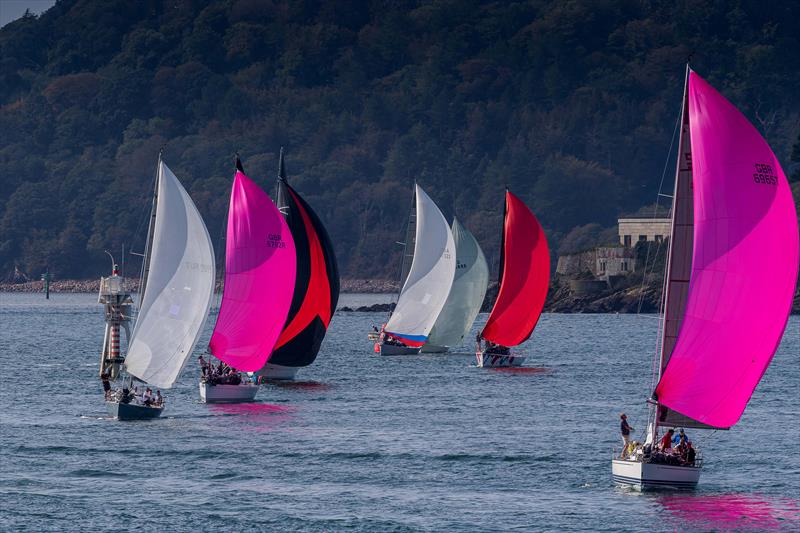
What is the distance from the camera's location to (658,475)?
4562cm

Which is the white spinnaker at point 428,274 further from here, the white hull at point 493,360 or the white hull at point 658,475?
the white hull at point 658,475

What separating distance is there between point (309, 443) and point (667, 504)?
16.2m

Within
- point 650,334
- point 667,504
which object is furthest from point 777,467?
point 650,334

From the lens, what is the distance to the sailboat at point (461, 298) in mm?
99625

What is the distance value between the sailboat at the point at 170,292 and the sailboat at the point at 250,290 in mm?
6214

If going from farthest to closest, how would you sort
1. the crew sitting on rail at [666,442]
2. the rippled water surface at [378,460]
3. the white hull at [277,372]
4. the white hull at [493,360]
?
the white hull at [493,360] → the white hull at [277,372] → the crew sitting on rail at [666,442] → the rippled water surface at [378,460]

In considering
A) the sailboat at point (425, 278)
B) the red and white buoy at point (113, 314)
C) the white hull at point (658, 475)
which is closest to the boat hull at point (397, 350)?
the sailboat at point (425, 278)

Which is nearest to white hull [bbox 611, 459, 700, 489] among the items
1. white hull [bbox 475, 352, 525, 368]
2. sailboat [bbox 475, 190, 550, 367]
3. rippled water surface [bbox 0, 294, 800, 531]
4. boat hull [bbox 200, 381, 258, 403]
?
rippled water surface [bbox 0, 294, 800, 531]

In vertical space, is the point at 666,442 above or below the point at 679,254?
below

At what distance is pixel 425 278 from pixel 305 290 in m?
22.0

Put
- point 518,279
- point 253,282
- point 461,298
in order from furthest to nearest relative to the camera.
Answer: point 461,298
point 518,279
point 253,282

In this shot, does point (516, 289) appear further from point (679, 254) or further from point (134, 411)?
point (679, 254)

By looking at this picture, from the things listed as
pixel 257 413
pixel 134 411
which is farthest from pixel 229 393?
pixel 134 411

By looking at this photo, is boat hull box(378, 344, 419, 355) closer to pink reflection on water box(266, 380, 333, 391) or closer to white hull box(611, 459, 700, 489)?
pink reflection on water box(266, 380, 333, 391)
